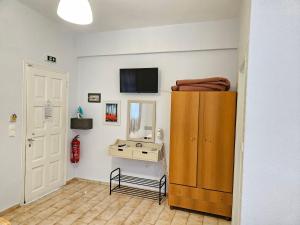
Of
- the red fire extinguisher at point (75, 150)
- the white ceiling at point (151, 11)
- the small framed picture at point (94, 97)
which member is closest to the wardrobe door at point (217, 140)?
the white ceiling at point (151, 11)

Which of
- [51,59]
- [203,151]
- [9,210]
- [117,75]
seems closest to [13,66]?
[51,59]

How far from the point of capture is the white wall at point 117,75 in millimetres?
3340

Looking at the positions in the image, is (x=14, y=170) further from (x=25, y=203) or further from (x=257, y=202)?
(x=257, y=202)

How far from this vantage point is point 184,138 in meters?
3.03

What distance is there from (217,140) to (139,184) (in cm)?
165

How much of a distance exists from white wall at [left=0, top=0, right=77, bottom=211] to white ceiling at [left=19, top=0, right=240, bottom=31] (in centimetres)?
24

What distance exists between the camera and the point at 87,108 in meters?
4.12

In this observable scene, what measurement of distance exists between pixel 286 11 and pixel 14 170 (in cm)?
353

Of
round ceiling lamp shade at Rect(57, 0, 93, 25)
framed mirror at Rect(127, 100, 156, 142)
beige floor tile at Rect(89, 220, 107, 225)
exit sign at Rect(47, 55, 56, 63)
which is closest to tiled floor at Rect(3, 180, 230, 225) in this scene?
beige floor tile at Rect(89, 220, 107, 225)

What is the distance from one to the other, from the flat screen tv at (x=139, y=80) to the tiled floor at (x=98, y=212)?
1.82 metres

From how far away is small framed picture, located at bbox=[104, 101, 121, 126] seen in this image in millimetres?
3889

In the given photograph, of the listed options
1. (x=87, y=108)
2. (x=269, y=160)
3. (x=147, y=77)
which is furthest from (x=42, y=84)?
(x=269, y=160)

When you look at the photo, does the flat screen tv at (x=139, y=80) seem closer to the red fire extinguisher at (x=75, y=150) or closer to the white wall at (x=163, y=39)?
the white wall at (x=163, y=39)

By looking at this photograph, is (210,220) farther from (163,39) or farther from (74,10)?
(74,10)
